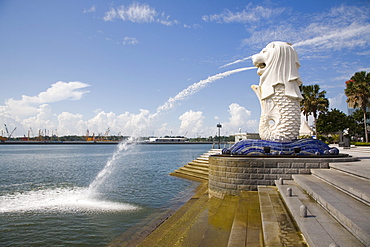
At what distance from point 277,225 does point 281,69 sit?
12.7 m

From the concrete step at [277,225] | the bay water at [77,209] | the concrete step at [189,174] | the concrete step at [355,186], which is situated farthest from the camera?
the concrete step at [189,174]

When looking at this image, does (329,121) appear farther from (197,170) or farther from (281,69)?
(281,69)

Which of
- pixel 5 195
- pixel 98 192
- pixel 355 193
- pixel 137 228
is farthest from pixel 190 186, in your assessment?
pixel 355 193

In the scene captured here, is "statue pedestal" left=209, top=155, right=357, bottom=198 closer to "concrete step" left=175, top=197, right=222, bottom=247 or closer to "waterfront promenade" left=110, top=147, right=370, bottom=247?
"waterfront promenade" left=110, top=147, right=370, bottom=247

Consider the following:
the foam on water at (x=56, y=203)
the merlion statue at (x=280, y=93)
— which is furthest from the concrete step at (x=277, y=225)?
the merlion statue at (x=280, y=93)

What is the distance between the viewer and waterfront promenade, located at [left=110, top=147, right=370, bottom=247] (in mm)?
5488

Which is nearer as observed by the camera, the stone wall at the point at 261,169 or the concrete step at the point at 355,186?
the concrete step at the point at 355,186

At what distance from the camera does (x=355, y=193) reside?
7316 millimetres

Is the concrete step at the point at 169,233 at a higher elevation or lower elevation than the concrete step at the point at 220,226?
lower

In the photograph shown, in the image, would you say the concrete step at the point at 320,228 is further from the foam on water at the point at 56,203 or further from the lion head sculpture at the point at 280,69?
the lion head sculpture at the point at 280,69

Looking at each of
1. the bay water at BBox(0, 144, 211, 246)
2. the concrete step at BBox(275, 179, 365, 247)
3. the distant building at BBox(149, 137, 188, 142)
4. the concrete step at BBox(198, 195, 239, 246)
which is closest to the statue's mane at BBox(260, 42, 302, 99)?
the bay water at BBox(0, 144, 211, 246)

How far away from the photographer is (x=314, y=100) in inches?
1777

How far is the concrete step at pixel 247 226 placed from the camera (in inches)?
256

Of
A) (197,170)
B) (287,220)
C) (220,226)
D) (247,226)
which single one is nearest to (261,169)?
(220,226)
